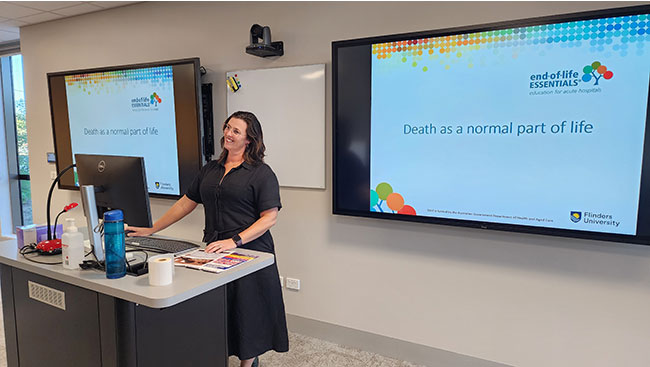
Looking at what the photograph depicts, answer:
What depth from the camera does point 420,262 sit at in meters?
2.57

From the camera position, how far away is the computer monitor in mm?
1639

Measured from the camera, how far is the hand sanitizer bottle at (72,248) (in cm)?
161

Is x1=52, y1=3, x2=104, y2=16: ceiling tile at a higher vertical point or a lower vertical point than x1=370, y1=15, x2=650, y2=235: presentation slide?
higher

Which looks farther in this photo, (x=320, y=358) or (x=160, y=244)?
(x=320, y=358)

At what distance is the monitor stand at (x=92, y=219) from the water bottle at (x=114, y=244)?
14 cm

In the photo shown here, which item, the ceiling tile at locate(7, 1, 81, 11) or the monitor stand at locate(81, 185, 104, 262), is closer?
the monitor stand at locate(81, 185, 104, 262)

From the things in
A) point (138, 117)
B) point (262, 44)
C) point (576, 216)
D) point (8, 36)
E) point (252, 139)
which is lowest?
point (576, 216)

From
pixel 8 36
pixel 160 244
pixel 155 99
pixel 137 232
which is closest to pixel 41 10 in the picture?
pixel 8 36

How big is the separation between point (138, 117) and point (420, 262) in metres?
2.49

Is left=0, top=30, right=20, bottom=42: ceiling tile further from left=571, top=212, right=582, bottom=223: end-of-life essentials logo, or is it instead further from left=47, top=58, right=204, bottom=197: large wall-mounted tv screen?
left=571, top=212, right=582, bottom=223: end-of-life essentials logo

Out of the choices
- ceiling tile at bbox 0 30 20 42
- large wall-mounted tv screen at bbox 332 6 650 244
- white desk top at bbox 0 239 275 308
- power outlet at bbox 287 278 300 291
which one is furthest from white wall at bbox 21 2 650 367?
ceiling tile at bbox 0 30 20 42

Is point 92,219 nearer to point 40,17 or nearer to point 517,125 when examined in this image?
point 517,125

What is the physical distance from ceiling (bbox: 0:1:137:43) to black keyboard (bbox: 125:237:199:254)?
92.8 inches

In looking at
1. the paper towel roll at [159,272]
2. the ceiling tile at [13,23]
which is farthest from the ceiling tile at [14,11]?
the paper towel roll at [159,272]
